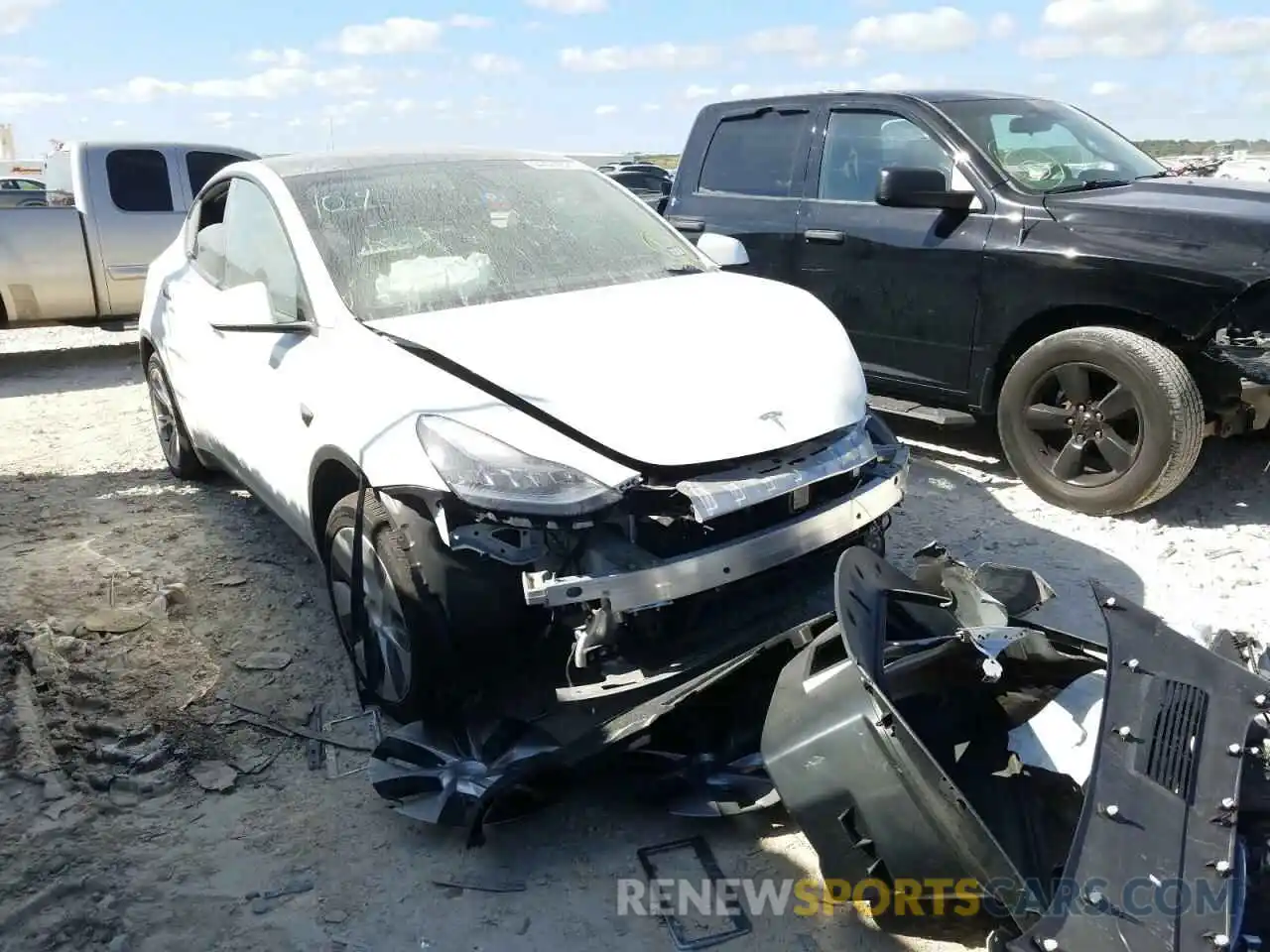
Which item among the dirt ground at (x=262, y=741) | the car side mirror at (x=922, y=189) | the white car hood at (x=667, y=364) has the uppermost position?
the car side mirror at (x=922, y=189)

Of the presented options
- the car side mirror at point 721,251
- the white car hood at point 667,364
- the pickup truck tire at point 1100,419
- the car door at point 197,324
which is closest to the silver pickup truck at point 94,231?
the car door at point 197,324

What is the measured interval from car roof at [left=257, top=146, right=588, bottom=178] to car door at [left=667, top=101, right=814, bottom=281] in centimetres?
180

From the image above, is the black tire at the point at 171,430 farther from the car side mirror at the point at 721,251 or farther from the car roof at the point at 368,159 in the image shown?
the car side mirror at the point at 721,251

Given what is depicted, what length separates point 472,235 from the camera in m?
3.72

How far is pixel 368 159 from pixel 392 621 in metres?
2.08

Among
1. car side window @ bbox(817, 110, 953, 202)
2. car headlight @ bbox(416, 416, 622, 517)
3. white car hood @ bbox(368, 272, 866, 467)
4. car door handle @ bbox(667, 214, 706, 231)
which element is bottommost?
car headlight @ bbox(416, 416, 622, 517)

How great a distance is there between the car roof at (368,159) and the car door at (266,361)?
150 mm

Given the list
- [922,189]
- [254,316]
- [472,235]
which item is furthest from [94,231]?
[922,189]

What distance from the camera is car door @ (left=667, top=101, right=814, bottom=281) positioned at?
19.5 feet

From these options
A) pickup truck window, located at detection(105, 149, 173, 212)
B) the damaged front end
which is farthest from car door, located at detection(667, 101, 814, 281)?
pickup truck window, located at detection(105, 149, 173, 212)

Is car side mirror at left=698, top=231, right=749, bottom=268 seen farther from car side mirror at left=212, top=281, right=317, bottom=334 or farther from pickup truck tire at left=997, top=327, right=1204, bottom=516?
car side mirror at left=212, top=281, right=317, bottom=334

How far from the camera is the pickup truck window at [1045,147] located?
5188 mm

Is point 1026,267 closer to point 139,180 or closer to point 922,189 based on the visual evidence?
point 922,189

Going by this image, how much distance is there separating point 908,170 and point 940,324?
2.64ft
